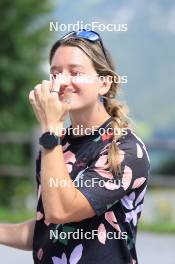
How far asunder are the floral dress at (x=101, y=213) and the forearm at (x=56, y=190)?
83 mm

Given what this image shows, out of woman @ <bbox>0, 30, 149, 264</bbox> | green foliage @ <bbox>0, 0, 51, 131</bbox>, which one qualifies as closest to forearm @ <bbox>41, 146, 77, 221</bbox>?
woman @ <bbox>0, 30, 149, 264</bbox>

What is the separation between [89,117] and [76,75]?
15 cm

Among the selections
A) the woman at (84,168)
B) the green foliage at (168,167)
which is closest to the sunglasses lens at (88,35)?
the woman at (84,168)

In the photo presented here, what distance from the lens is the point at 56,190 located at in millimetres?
2143

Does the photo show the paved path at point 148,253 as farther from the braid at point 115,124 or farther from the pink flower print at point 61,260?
the pink flower print at point 61,260

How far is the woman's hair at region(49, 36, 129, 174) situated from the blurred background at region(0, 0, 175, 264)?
0.90 metres

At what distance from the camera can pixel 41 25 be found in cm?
1241

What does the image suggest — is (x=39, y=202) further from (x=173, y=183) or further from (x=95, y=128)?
(x=173, y=183)

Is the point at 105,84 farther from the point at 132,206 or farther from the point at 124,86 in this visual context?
the point at 124,86

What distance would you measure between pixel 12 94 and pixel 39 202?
10.1 metres

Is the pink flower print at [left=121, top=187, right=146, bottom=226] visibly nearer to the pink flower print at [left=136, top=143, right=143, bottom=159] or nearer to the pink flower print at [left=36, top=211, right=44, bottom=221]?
the pink flower print at [left=136, top=143, right=143, bottom=159]

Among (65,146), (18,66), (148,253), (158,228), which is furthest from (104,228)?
(18,66)

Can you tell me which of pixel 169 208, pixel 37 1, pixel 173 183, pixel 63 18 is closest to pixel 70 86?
pixel 169 208

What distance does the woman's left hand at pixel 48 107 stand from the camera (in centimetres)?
222
